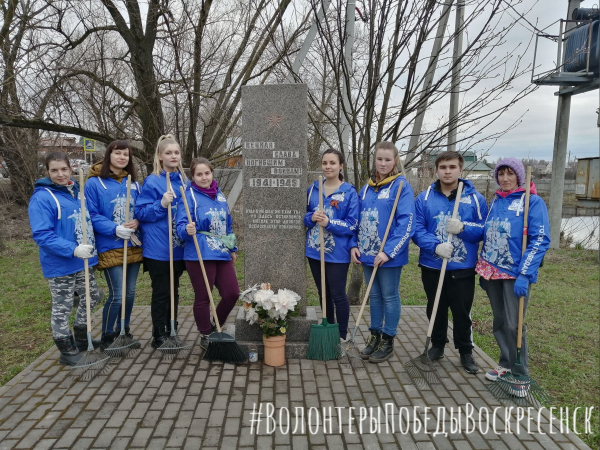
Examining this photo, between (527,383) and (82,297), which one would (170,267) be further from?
(527,383)

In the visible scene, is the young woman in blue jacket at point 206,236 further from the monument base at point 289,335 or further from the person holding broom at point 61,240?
the person holding broom at point 61,240

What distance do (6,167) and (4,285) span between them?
24.1 feet

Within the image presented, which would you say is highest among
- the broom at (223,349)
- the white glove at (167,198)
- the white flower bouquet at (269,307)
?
the white glove at (167,198)

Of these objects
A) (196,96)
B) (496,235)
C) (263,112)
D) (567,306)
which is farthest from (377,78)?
(567,306)

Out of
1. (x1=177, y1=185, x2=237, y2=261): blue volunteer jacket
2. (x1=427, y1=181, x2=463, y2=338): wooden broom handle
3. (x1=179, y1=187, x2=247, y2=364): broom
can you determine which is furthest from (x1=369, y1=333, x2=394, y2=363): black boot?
(x1=177, y1=185, x2=237, y2=261): blue volunteer jacket

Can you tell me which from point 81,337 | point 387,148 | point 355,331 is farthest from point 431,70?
point 81,337

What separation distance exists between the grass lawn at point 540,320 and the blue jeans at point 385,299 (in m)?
1.18

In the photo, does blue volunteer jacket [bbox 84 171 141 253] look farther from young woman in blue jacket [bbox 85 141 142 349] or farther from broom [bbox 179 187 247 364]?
broom [bbox 179 187 247 364]

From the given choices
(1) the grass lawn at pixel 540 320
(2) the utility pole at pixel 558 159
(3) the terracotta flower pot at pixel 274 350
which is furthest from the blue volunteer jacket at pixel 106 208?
(2) the utility pole at pixel 558 159

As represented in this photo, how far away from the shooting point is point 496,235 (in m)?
3.57

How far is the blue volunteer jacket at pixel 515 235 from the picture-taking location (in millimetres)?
3332

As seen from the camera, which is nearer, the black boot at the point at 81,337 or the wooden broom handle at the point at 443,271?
the wooden broom handle at the point at 443,271

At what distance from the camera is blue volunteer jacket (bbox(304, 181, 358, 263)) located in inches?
159

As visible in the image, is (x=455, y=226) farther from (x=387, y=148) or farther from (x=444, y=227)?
(x=387, y=148)
